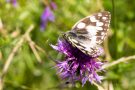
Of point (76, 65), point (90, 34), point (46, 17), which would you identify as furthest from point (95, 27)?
point (46, 17)

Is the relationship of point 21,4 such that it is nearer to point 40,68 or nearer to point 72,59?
point 40,68

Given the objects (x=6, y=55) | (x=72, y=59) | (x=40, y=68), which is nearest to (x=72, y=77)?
(x=72, y=59)

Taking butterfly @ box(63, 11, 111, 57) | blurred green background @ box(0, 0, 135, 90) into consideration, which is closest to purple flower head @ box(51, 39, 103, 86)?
butterfly @ box(63, 11, 111, 57)

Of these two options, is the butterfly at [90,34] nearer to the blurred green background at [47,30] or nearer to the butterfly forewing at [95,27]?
the butterfly forewing at [95,27]

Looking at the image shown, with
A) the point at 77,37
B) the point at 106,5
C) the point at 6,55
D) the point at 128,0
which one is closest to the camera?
the point at 77,37

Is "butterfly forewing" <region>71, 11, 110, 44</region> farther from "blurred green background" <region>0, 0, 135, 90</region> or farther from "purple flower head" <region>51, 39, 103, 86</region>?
"blurred green background" <region>0, 0, 135, 90</region>

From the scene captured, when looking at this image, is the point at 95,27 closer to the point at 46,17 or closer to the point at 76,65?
the point at 76,65

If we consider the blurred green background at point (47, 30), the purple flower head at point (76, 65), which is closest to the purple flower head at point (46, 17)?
the blurred green background at point (47, 30)
